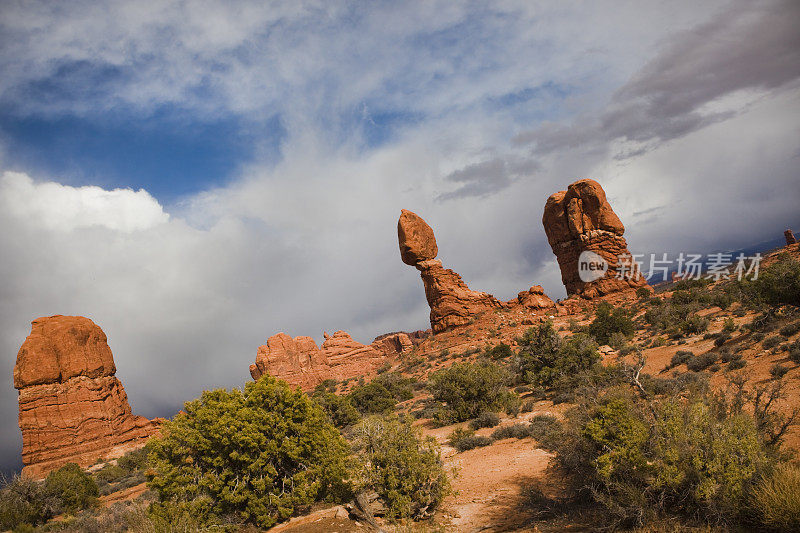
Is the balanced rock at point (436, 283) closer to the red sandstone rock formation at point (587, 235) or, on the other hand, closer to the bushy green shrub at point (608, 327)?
the red sandstone rock formation at point (587, 235)

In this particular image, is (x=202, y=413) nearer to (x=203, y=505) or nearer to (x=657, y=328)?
(x=203, y=505)

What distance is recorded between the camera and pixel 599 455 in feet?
22.6

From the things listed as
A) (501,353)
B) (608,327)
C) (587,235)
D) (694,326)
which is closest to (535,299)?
(587,235)

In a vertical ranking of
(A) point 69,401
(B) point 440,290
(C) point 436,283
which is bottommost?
(A) point 69,401

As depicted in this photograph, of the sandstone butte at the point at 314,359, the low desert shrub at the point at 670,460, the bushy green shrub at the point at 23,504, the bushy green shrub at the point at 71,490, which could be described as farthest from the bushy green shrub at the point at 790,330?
the sandstone butte at the point at 314,359

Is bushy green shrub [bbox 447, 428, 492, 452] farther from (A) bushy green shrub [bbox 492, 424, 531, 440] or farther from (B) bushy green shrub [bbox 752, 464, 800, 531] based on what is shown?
(B) bushy green shrub [bbox 752, 464, 800, 531]

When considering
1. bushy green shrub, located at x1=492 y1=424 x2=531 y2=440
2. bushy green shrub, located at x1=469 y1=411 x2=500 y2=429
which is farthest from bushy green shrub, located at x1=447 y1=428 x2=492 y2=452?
bushy green shrub, located at x1=469 y1=411 x2=500 y2=429

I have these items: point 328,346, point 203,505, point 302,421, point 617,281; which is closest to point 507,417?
point 302,421

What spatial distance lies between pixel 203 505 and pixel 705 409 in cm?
974

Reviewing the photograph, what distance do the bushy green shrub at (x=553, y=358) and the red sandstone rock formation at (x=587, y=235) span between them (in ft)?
95.4

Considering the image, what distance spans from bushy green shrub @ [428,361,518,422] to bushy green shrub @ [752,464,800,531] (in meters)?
13.3

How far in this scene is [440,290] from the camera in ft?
175

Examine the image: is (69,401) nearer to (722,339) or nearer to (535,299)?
(535,299)

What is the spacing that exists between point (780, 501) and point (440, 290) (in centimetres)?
4826
